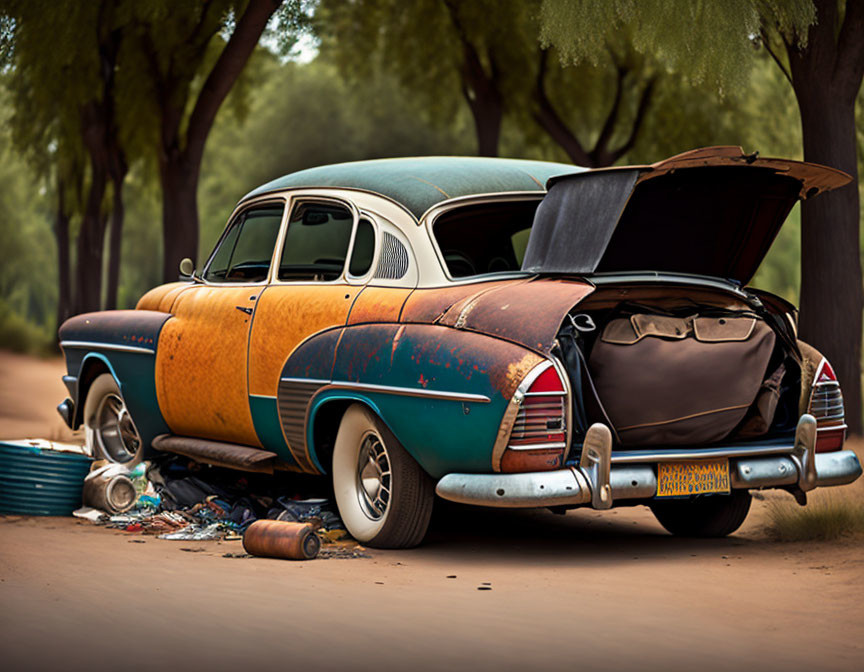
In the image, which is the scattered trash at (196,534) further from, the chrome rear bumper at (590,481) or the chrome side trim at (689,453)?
the chrome side trim at (689,453)

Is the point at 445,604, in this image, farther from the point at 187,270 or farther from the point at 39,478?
the point at 187,270

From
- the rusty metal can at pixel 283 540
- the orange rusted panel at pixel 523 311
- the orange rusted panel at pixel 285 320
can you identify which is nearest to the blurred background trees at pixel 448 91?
the orange rusted panel at pixel 285 320

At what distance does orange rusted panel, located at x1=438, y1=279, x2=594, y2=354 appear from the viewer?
6.39m

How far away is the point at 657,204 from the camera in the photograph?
7219 millimetres

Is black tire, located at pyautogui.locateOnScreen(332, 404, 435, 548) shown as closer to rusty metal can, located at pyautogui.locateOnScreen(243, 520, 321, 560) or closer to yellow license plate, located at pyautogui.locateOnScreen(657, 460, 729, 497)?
rusty metal can, located at pyautogui.locateOnScreen(243, 520, 321, 560)

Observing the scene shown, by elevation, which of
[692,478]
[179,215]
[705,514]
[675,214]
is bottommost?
[705,514]

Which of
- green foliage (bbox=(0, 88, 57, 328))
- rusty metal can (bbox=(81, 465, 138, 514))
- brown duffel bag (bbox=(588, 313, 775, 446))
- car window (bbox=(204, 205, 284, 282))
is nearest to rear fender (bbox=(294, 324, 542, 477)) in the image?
brown duffel bag (bbox=(588, 313, 775, 446))

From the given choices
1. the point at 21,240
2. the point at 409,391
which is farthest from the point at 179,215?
the point at 21,240

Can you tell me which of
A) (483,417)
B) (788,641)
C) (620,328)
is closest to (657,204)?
(620,328)

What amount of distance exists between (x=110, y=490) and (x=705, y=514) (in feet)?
12.5

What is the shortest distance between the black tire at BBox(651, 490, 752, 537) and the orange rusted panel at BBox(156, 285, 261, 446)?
2.64 m

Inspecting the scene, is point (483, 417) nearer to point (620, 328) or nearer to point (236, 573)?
point (620, 328)

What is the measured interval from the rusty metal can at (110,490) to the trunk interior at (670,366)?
3.42 m

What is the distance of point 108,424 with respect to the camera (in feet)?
32.1
